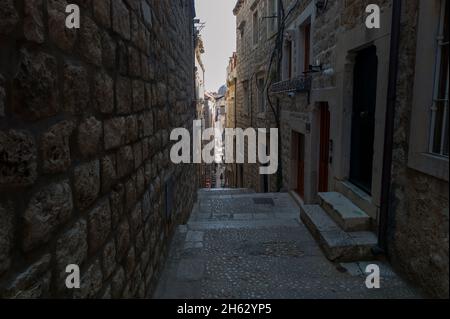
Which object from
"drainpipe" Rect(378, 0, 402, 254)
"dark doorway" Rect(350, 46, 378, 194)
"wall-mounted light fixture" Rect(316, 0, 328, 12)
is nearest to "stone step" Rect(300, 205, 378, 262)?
"drainpipe" Rect(378, 0, 402, 254)

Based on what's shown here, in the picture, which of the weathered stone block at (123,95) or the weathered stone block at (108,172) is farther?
the weathered stone block at (123,95)

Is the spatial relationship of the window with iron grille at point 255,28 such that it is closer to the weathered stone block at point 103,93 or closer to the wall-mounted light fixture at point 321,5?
the wall-mounted light fixture at point 321,5

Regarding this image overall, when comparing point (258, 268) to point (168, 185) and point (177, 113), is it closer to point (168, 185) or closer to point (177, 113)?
point (168, 185)

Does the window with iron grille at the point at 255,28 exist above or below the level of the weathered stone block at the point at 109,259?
above

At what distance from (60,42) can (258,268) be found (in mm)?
2541

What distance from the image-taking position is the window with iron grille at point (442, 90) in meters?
2.18

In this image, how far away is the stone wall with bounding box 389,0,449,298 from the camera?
218 centimetres

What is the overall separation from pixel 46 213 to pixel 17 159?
23 centimetres

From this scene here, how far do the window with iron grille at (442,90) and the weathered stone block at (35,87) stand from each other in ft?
7.17

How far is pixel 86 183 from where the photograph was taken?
1498 millimetres

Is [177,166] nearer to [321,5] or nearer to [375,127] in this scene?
[375,127]

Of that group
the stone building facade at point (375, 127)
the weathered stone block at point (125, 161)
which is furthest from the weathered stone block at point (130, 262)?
the stone building facade at point (375, 127)

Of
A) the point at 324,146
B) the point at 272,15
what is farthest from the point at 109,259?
the point at 272,15

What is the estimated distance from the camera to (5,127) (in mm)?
983
